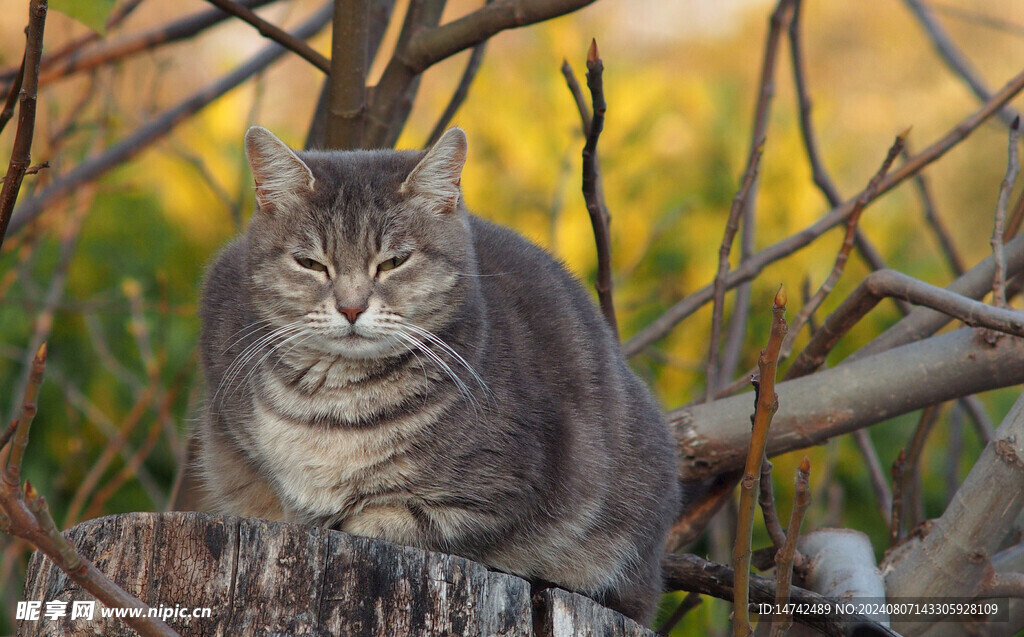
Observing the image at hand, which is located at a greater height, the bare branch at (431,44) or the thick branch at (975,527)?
the bare branch at (431,44)

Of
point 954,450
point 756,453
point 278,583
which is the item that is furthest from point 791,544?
point 954,450

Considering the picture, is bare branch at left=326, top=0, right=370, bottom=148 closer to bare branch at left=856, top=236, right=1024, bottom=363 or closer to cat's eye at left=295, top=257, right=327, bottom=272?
cat's eye at left=295, top=257, right=327, bottom=272

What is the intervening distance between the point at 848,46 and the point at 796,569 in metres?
5.01

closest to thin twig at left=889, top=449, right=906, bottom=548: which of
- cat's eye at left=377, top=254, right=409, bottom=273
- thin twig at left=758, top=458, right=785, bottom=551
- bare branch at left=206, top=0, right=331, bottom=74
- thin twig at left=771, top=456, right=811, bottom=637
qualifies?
thin twig at left=758, top=458, right=785, bottom=551

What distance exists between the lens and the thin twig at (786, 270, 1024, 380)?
1727 millimetres

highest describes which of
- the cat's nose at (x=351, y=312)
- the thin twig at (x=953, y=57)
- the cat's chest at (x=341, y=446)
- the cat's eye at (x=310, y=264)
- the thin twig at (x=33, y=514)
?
the thin twig at (x=953, y=57)

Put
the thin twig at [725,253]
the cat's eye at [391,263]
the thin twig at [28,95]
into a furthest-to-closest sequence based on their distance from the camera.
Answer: the thin twig at [725,253] < the cat's eye at [391,263] < the thin twig at [28,95]

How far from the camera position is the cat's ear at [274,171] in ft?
6.35

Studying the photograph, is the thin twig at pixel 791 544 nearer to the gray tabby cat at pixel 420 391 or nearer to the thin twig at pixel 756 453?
→ the thin twig at pixel 756 453

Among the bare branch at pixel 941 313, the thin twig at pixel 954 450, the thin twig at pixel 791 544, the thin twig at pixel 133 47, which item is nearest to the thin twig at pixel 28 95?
the thin twig at pixel 791 544

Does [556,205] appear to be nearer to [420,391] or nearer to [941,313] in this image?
[941,313]

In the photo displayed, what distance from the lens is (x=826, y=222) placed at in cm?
243

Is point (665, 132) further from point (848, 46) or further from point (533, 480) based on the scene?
point (533, 480)

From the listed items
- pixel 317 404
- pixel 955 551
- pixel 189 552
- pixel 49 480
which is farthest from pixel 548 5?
pixel 49 480
